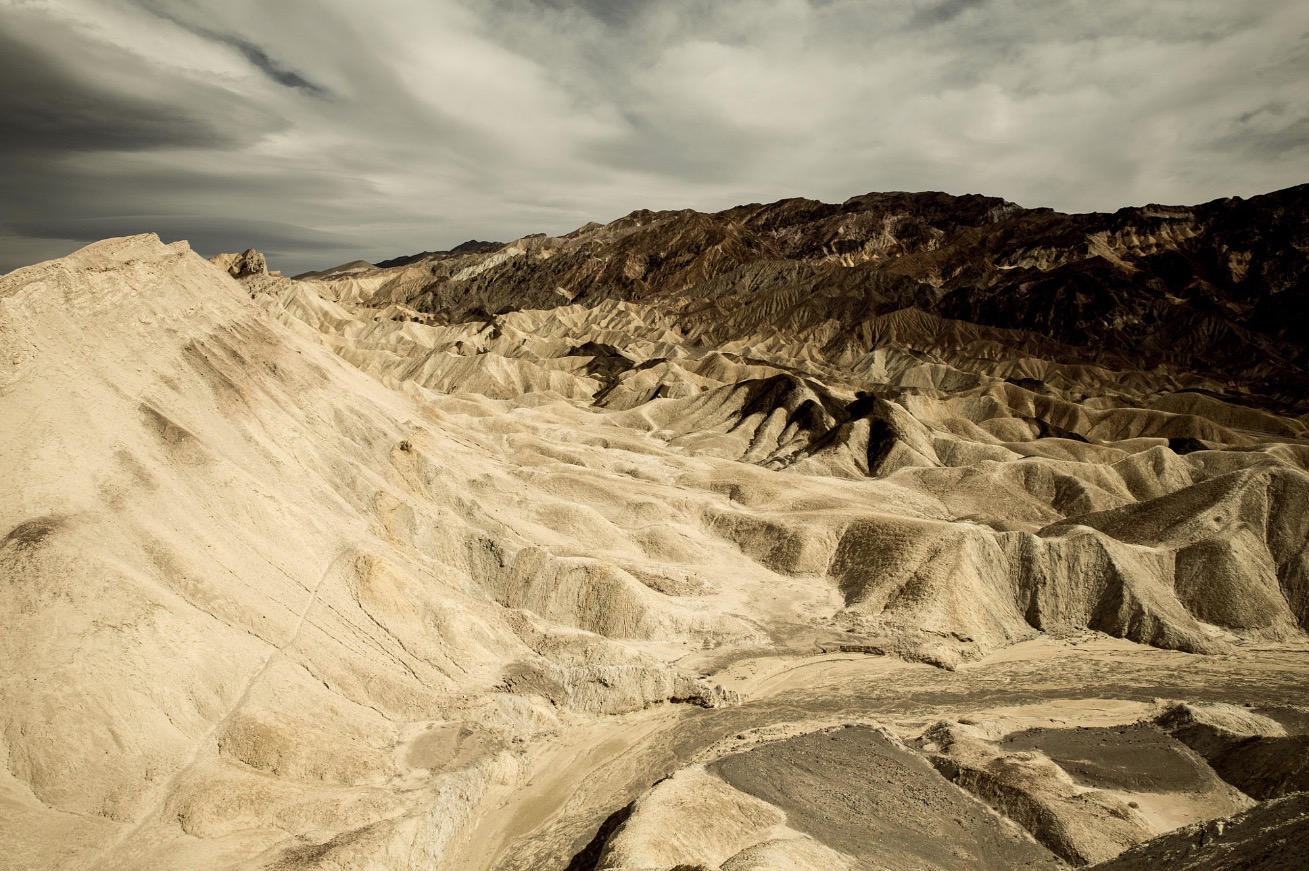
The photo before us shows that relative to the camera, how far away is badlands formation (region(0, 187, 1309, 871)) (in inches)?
651

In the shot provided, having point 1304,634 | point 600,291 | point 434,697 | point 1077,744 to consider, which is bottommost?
point 434,697

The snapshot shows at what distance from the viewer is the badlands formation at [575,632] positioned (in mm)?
16531

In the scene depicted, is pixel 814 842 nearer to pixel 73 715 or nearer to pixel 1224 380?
pixel 73 715

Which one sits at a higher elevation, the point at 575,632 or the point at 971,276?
the point at 971,276

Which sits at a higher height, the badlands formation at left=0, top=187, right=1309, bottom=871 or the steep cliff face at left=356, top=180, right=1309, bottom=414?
the steep cliff face at left=356, top=180, right=1309, bottom=414

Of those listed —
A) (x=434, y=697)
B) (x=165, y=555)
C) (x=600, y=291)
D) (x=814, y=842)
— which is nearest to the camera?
(x=814, y=842)

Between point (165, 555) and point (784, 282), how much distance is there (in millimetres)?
128695

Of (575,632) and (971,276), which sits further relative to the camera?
(971,276)

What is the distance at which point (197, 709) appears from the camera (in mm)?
17969

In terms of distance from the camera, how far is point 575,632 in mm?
26781

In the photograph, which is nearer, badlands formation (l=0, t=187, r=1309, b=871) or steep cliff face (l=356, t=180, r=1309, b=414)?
badlands formation (l=0, t=187, r=1309, b=871)

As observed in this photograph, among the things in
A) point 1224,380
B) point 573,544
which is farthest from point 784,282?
point 573,544

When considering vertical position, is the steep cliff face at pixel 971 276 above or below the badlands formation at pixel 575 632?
above

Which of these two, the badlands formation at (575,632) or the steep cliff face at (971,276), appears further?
the steep cliff face at (971,276)
